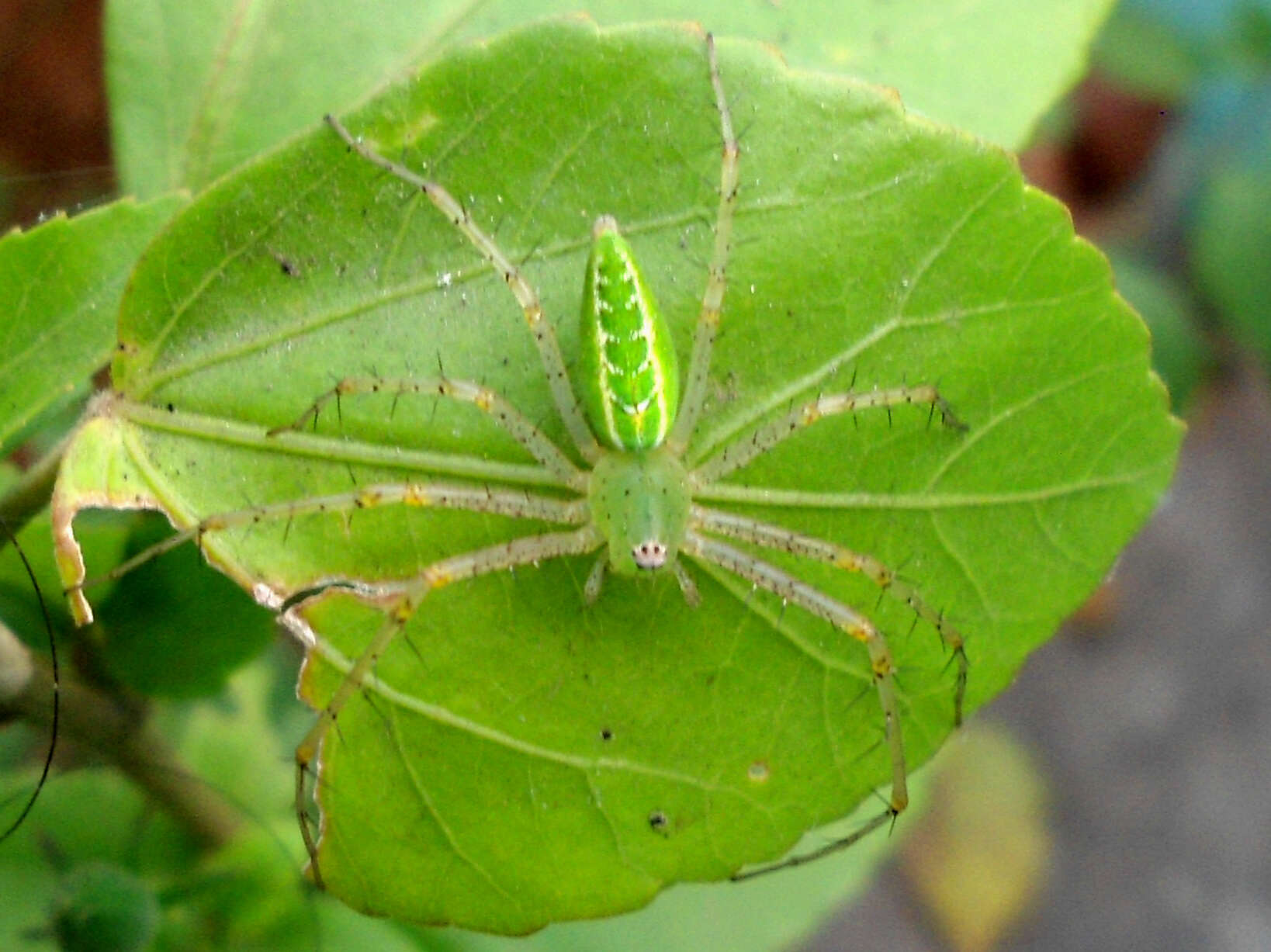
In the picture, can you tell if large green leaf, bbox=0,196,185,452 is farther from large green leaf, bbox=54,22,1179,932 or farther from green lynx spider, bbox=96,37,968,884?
green lynx spider, bbox=96,37,968,884

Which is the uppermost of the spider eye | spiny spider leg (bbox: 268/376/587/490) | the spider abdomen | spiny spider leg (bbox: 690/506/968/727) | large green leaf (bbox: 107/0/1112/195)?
large green leaf (bbox: 107/0/1112/195)

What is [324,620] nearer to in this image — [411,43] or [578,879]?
[578,879]

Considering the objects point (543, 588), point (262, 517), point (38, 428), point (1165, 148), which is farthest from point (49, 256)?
point (1165, 148)

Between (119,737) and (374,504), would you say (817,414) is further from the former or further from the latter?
(119,737)

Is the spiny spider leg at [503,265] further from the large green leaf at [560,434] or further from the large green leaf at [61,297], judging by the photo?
the large green leaf at [61,297]

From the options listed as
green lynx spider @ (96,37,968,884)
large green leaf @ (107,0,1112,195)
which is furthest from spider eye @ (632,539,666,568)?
large green leaf @ (107,0,1112,195)

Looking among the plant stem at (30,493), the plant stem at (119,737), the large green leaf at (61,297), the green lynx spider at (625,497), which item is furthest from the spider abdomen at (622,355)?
the plant stem at (119,737)
